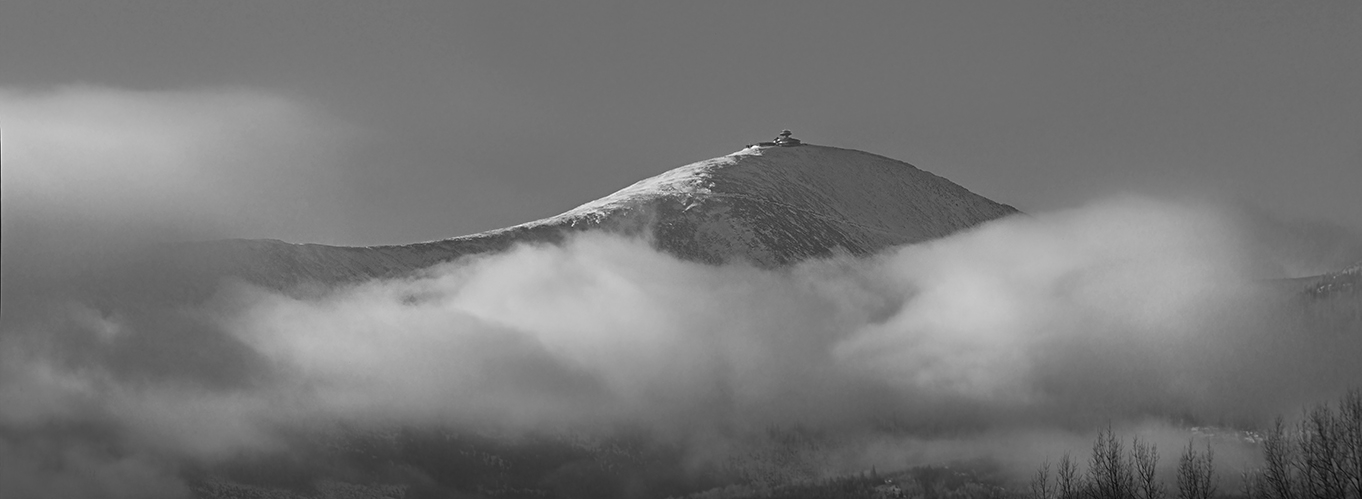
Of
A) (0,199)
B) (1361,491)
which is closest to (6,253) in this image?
(0,199)

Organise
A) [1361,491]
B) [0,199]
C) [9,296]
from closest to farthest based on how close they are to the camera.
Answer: [0,199] → [9,296] → [1361,491]

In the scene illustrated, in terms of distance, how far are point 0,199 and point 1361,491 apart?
134333mm

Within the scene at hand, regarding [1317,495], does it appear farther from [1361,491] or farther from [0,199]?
[0,199]

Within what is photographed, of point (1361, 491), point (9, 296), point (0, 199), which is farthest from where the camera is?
point (1361, 491)

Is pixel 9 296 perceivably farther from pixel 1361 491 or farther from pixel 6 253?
pixel 1361 491

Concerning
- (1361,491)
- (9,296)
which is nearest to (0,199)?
(9,296)

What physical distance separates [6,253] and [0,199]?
27.3 feet

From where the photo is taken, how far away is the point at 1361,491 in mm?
189000

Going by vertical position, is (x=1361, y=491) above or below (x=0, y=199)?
below

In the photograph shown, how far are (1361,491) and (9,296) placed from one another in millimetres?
135143

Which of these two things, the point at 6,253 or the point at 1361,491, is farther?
the point at 1361,491

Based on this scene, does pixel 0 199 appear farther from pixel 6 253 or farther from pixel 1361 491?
pixel 1361 491

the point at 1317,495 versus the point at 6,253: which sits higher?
the point at 6,253

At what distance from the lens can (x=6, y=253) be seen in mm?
166500
